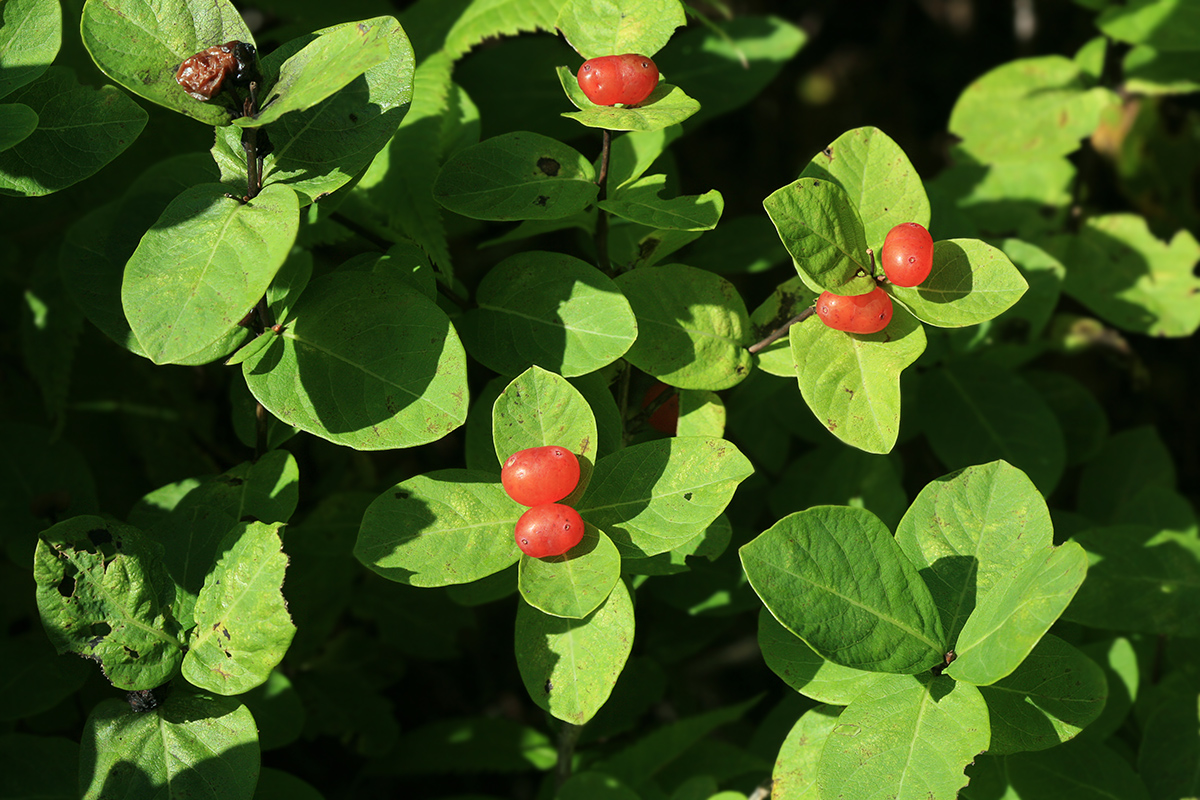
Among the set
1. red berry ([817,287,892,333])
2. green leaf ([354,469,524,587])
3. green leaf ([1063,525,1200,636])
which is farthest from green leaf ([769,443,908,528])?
green leaf ([354,469,524,587])

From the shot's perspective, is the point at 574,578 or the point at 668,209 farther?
the point at 668,209

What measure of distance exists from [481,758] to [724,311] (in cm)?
103

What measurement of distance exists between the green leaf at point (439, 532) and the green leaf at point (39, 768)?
0.60m

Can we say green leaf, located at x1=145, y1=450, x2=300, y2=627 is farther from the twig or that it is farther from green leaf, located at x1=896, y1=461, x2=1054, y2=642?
green leaf, located at x1=896, y1=461, x2=1054, y2=642

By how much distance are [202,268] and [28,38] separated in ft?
1.51

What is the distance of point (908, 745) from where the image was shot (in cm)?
104

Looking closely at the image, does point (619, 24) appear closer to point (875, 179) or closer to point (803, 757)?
point (875, 179)

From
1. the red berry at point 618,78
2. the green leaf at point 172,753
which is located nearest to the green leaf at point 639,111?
the red berry at point 618,78

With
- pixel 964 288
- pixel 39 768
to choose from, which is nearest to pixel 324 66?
pixel 964 288

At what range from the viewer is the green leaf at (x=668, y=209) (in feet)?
3.76

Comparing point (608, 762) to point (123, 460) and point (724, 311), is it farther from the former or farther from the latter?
point (123, 460)

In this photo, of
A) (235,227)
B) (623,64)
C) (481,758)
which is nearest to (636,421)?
(623,64)

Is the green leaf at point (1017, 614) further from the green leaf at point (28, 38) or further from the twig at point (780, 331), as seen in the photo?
the green leaf at point (28, 38)

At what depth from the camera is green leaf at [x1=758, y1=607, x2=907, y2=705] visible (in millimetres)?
1139
